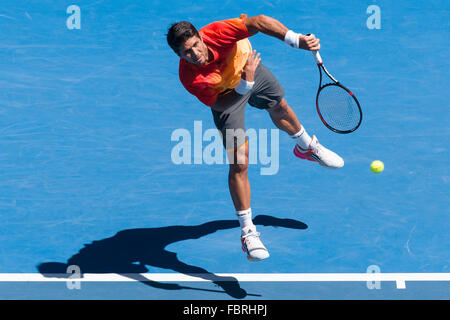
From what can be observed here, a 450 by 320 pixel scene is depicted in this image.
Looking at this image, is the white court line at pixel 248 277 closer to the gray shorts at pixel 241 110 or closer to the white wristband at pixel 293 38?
the gray shorts at pixel 241 110

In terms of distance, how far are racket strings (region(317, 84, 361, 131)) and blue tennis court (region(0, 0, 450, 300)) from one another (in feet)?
2.79

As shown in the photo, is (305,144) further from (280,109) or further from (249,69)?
(249,69)

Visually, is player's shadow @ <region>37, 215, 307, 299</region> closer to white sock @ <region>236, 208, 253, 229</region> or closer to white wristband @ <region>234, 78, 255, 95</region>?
white sock @ <region>236, 208, 253, 229</region>

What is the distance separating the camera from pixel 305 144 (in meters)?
8.77

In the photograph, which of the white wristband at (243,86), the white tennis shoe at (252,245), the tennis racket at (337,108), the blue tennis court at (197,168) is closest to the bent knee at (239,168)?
the white tennis shoe at (252,245)

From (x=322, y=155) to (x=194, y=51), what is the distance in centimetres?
219

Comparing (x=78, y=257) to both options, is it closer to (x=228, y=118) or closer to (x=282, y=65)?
(x=228, y=118)

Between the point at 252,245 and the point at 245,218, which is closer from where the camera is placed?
the point at 252,245

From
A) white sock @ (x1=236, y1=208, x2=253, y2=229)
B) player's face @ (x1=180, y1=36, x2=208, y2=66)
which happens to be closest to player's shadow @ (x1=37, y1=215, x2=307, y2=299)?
white sock @ (x1=236, y1=208, x2=253, y2=229)

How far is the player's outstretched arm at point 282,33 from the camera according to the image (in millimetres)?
7219

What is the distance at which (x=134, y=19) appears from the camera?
36.8ft

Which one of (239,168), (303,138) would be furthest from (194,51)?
(303,138)

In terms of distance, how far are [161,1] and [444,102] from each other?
393cm

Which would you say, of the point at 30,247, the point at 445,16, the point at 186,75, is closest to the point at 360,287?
the point at 186,75
